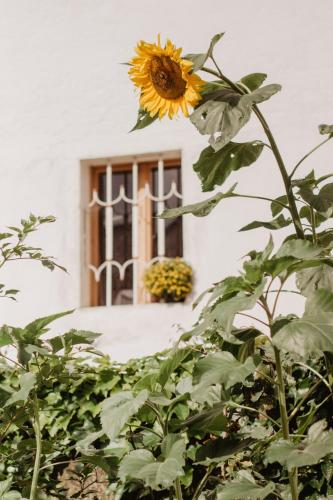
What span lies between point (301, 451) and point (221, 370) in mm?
262

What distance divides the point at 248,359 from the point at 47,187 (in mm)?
4900

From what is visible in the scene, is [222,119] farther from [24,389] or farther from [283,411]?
[24,389]

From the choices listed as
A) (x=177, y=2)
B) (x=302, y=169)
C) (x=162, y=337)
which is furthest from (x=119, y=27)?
(x=162, y=337)

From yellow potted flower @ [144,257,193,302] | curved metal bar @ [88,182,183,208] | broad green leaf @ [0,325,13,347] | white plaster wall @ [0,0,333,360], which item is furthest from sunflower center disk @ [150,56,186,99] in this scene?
curved metal bar @ [88,182,183,208]

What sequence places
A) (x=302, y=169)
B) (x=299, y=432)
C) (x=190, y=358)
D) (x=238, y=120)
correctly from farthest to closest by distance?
(x=302, y=169) → (x=190, y=358) → (x=299, y=432) → (x=238, y=120)

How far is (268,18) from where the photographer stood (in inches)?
247

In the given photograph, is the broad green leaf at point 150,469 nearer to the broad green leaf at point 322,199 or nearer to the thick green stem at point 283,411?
the thick green stem at point 283,411

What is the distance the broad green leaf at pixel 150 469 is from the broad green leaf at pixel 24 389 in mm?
310

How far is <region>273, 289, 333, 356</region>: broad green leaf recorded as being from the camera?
166 cm

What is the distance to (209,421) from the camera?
2016 mm

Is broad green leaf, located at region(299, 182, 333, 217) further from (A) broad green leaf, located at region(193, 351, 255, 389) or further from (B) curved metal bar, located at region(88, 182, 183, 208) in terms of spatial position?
(B) curved metal bar, located at region(88, 182, 183, 208)

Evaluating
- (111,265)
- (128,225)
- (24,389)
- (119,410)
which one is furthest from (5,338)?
(128,225)

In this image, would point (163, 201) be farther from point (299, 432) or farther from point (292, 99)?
point (299, 432)

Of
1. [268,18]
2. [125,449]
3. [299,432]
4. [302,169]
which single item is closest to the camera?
[299,432]
